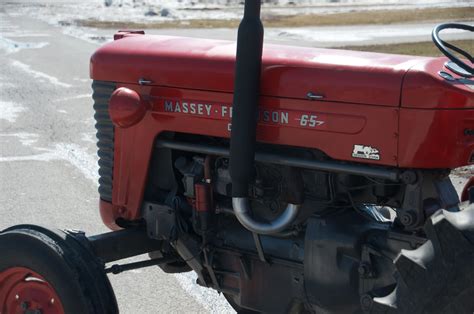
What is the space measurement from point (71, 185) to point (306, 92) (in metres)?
5.11

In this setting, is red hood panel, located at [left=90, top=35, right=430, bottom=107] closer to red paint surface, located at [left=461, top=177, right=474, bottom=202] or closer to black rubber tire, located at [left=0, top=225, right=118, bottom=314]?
red paint surface, located at [left=461, top=177, right=474, bottom=202]

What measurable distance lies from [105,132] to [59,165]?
15.8ft

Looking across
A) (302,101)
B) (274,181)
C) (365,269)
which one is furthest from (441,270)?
(274,181)

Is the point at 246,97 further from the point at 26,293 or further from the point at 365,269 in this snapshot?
the point at 26,293

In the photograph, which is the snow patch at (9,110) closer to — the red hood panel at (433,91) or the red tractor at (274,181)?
the red tractor at (274,181)

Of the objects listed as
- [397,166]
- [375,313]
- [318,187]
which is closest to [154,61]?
[318,187]

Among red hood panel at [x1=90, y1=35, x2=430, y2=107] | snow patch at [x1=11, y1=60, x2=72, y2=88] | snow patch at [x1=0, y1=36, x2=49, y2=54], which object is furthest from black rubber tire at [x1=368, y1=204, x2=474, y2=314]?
snow patch at [x1=0, y1=36, x2=49, y2=54]

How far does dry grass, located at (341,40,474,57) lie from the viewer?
15.8m

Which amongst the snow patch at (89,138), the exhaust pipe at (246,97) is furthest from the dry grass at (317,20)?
the exhaust pipe at (246,97)

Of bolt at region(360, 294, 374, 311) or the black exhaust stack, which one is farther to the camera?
the black exhaust stack

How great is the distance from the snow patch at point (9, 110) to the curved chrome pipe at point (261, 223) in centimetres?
812

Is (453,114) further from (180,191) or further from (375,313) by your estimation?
(180,191)

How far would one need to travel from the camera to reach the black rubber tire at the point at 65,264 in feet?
14.4

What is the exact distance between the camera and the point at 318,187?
4.23 meters
